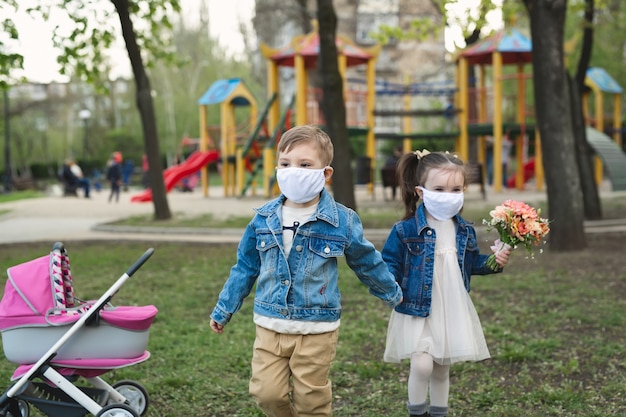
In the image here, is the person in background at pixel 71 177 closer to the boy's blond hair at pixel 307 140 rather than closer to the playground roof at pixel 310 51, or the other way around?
the playground roof at pixel 310 51

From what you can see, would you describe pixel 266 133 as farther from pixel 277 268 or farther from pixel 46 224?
pixel 277 268

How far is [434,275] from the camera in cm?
409

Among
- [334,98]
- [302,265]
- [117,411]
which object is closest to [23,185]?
[334,98]

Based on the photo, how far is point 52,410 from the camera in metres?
4.06

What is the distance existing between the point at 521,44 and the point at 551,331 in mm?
18359

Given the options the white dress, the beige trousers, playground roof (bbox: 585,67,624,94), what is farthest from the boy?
playground roof (bbox: 585,67,624,94)

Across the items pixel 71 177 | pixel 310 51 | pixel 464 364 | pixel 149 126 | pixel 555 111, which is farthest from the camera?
pixel 71 177

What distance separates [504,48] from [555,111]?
13.3 m

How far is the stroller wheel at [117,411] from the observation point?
3.99m

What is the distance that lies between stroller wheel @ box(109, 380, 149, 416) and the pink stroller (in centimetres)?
38

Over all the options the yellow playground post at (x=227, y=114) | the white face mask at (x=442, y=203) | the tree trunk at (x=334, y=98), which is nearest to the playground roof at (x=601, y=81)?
the yellow playground post at (x=227, y=114)

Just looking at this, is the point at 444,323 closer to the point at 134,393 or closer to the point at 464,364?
the point at 464,364

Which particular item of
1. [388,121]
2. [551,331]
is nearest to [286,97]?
[388,121]

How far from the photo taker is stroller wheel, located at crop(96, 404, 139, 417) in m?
3.99
